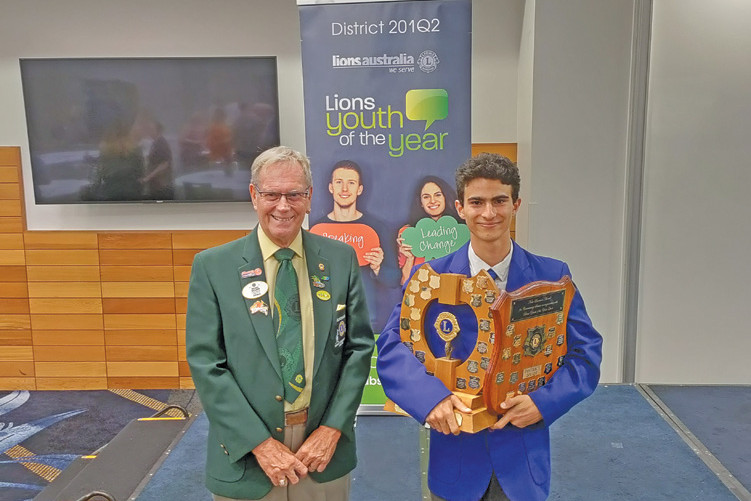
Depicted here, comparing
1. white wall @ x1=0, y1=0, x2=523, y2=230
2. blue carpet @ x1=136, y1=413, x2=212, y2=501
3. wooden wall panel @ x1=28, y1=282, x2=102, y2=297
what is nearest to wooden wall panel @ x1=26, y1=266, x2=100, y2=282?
wooden wall panel @ x1=28, y1=282, x2=102, y2=297

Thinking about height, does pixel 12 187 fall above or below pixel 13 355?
above

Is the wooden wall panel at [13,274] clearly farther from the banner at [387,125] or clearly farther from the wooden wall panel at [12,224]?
the banner at [387,125]

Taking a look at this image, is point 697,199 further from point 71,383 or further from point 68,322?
point 71,383

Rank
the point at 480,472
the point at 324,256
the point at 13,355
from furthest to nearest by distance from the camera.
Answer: the point at 13,355
the point at 324,256
the point at 480,472

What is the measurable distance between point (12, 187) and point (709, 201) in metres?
5.06

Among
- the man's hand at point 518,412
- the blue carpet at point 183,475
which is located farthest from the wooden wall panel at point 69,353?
the man's hand at point 518,412

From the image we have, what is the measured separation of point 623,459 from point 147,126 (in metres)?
3.88

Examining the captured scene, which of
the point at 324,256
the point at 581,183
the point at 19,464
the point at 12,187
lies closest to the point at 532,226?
the point at 581,183

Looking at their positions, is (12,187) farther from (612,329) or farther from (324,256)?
(612,329)

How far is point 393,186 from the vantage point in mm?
3049

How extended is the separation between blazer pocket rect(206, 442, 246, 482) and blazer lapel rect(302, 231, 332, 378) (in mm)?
310

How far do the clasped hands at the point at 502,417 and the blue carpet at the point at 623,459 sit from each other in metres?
1.25

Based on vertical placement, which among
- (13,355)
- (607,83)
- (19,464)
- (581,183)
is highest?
(607,83)

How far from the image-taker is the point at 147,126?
4582 millimetres
